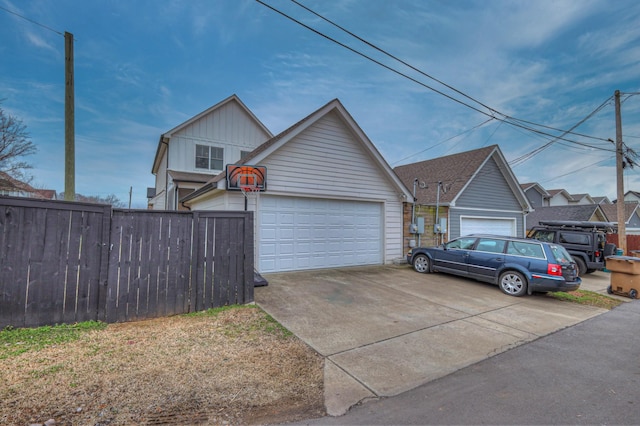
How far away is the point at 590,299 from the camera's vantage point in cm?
733

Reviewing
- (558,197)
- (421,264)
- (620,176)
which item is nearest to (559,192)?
(558,197)

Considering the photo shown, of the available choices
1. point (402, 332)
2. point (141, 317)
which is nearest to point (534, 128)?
point (402, 332)

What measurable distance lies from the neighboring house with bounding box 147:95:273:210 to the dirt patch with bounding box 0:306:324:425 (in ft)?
37.3

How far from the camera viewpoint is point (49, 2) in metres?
6.99

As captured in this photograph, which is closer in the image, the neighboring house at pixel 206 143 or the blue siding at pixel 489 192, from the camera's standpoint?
the blue siding at pixel 489 192

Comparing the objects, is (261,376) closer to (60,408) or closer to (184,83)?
(60,408)

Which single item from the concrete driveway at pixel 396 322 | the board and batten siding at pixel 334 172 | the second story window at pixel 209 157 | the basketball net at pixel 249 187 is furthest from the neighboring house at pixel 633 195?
the basketball net at pixel 249 187

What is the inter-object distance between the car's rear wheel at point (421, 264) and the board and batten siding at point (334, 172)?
48.9 inches

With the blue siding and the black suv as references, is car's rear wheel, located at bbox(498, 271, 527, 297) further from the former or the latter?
the blue siding

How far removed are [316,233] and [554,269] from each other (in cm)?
630

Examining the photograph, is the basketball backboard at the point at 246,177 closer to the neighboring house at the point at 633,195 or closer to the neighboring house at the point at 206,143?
the neighboring house at the point at 206,143

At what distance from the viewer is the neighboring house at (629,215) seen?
27.8 m

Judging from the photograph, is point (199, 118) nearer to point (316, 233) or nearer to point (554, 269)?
→ point (316, 233)

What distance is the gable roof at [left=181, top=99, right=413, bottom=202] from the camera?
827 cm
